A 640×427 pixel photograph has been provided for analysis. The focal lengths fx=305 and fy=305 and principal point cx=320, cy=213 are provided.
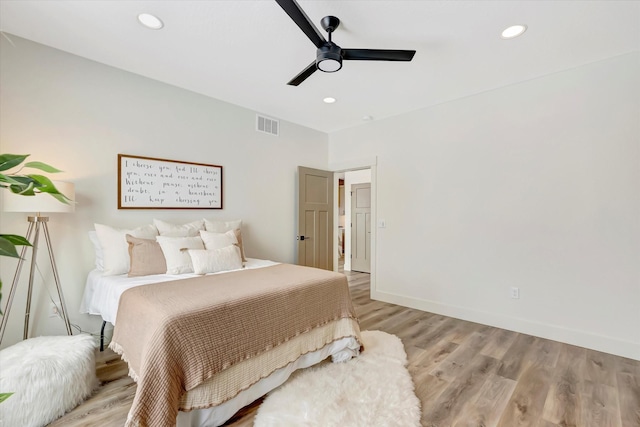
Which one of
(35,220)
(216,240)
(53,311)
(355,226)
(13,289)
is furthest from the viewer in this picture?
(355,226)

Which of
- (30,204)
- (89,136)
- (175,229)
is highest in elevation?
(89,136)

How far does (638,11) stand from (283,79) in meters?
2.75

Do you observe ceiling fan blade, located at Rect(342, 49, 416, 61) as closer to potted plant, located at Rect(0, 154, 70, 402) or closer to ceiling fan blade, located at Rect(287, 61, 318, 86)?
ceiling fan blade, located at Rect(287, 61, 318, 86)

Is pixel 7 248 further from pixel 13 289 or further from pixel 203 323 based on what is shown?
pixel 13 289

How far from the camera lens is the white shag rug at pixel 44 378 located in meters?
1.70

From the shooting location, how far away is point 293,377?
2225 millimetres

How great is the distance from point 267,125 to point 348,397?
334 centimetres

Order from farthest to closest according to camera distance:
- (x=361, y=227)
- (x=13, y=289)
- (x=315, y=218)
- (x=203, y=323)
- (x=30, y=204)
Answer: (x=361, y=227) < (x=315, y=218) < (x=13, y=289) < (x=30, y=204) < (x=203, y=323)

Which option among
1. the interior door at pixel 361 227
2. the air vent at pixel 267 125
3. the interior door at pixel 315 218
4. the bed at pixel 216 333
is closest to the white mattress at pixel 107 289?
the bed at pixel 216 333

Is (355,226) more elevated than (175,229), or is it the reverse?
(175,229)

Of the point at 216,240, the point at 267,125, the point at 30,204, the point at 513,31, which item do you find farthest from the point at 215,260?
the point at 513,31

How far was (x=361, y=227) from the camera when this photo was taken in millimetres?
6453

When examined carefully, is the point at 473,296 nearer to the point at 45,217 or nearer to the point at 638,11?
the point at 638,11

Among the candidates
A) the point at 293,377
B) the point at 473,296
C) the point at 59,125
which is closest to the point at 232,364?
the point at 293,377
